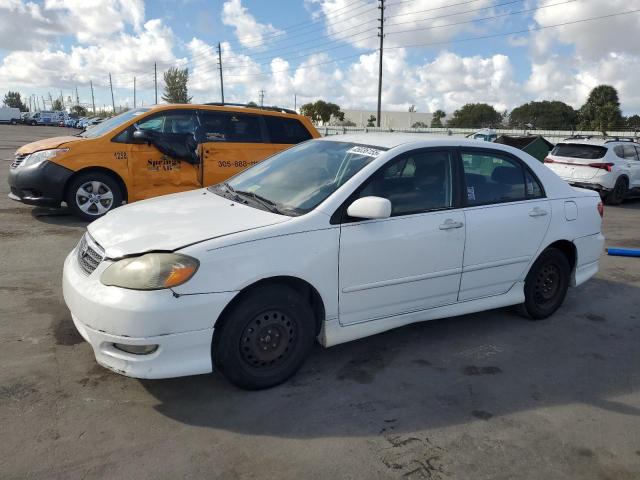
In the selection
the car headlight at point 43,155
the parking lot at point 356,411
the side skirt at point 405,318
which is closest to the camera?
the parking lot at point 356,411

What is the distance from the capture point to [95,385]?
3406 mm

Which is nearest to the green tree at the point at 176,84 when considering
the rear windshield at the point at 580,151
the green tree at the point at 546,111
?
the green tree at the point at 546,111

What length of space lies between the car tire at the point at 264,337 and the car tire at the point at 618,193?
1237 centimetres

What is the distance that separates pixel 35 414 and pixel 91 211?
558 cm

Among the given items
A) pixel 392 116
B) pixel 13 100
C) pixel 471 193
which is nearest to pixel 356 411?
pixel 471 193

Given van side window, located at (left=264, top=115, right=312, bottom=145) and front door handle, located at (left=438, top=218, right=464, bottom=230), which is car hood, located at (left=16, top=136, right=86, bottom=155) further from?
front door handle, located at (left=438, top=218, right=464, bottom=230)

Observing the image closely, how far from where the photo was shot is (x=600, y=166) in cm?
1316

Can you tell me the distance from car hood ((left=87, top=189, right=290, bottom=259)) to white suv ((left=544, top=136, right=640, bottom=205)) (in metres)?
11.8

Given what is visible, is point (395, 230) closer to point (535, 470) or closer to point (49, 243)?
point (535, 470)

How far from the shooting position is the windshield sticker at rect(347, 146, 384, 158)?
3.94 m

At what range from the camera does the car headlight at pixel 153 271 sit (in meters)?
2.98

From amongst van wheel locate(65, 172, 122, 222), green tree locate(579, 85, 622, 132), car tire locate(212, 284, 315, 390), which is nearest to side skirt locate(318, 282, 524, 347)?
car tire locate(212, 284, 315, 390)

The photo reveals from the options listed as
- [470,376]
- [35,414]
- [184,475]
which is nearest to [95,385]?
[35,414]

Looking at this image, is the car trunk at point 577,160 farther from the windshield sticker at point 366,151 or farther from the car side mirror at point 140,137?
the windshield sticker at point 366,151
